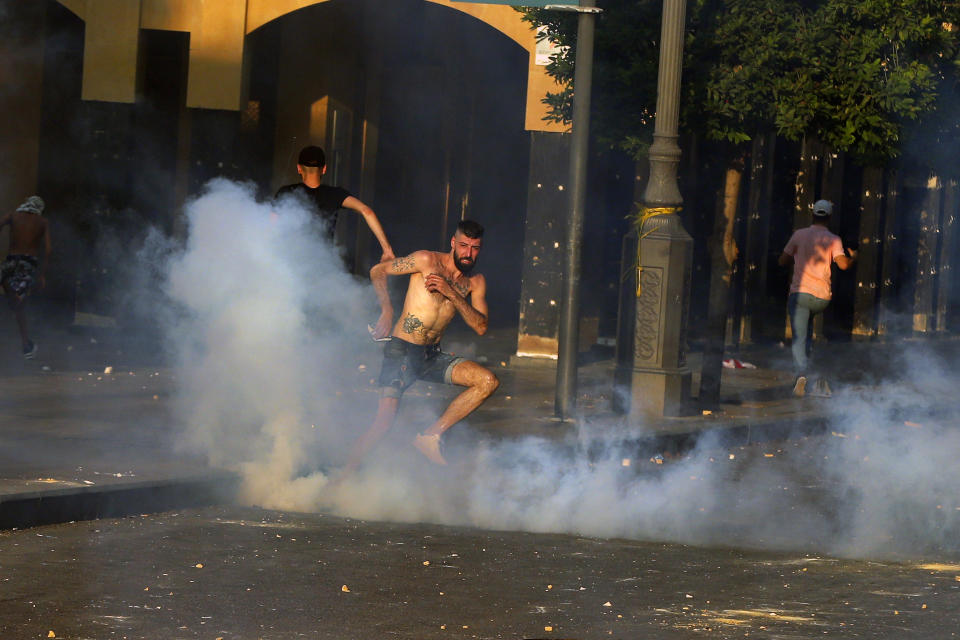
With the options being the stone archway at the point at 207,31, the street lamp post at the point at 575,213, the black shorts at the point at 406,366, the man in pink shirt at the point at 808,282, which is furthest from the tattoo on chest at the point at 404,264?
the stone archway at the point at 207,31

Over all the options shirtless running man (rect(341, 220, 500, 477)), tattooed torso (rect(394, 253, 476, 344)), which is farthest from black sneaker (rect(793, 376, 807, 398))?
tattooed torso (rect(394, 253, 476, 344))

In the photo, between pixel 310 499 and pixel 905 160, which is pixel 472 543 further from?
pixel 905 160

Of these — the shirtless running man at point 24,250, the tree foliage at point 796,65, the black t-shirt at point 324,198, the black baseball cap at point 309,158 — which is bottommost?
the shirtless running man at point 24,250

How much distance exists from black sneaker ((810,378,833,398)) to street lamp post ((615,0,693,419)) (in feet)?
7.19

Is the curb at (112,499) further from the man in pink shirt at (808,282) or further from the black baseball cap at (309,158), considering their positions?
the man in pink shirt at (808,282)

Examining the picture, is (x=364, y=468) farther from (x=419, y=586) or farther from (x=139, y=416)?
(x=419, y=586)

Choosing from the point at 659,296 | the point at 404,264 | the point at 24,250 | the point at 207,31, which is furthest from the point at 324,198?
the point at 207,31

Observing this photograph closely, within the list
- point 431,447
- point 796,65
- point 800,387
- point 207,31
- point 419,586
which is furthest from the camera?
point 207,31

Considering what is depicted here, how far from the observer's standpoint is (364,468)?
8.88 metres

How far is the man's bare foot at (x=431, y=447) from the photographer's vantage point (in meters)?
8.94

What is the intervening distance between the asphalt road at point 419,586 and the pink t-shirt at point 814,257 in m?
6.67

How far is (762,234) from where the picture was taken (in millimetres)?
19641

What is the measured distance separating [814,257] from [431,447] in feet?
19.5

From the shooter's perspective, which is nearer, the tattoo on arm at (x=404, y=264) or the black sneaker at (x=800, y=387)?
the tattoo on arm at (x=404, y=264)
